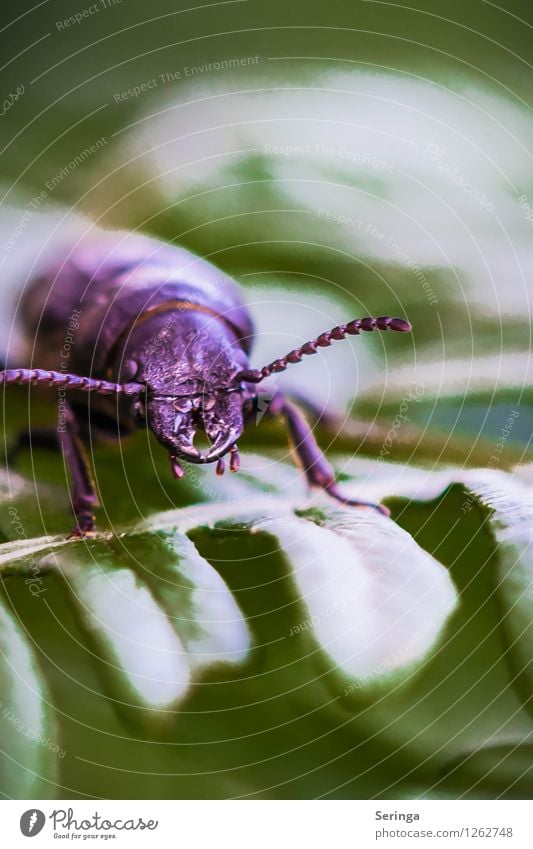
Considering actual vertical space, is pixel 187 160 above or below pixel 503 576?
above

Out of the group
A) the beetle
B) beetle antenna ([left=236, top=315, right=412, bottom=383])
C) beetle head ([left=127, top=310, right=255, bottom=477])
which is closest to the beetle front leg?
the beetle

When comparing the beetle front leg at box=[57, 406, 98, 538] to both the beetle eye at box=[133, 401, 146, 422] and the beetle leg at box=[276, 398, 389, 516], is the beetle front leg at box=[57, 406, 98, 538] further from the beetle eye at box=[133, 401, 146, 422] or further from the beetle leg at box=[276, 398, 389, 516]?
the beetle leg at box=[276, 398, 389, 516]

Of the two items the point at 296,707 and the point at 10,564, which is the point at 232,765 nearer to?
the point at 296,707

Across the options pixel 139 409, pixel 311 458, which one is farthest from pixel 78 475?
pixel 311 458

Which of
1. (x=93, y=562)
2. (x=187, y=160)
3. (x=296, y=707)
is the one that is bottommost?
(x=296, y=707)

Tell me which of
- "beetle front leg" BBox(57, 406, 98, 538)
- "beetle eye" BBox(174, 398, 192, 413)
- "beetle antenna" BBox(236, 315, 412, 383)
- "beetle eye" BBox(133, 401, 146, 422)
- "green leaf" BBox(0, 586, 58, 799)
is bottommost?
"green leaf" BBox(0, 586, 58, 799)

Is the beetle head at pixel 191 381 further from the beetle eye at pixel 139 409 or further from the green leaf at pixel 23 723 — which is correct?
the green leaf at pixel 23 723

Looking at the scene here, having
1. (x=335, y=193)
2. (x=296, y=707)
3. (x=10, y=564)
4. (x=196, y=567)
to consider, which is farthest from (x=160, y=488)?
(x=335, y=193)


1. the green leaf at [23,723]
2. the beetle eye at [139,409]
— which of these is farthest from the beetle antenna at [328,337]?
the green leaf at [23,723]
